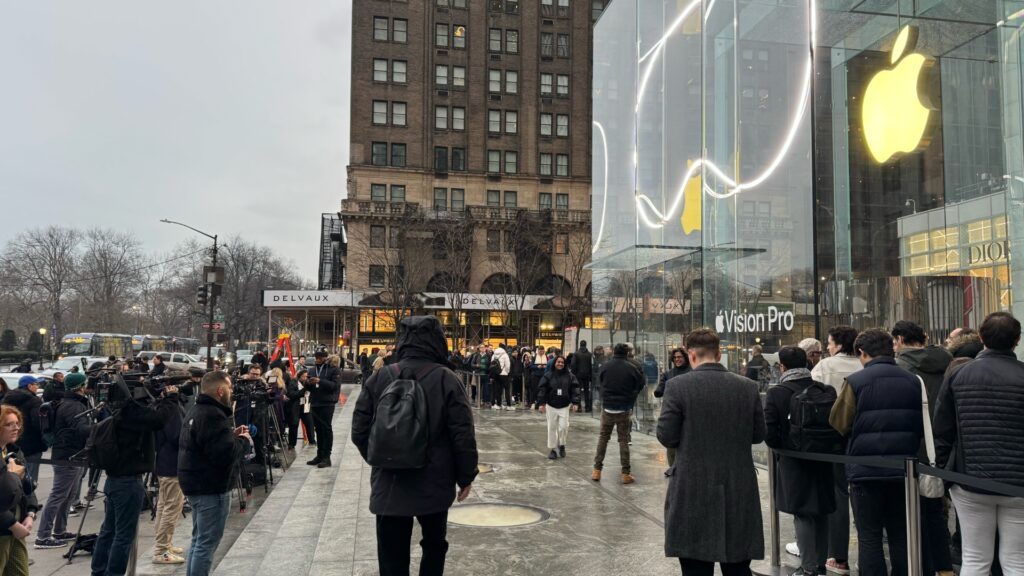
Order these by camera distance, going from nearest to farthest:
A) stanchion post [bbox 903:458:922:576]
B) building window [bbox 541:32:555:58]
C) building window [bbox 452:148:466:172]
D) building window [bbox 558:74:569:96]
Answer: stanchion post [bbox 903:458:922:576] → building window [bbox 452:148:466:172] → building window [bbox 558:74:569:96] → building window [bbox 541:32:555:58]

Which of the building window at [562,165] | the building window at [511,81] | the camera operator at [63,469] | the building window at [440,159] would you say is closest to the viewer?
the camera operator at [63,469]

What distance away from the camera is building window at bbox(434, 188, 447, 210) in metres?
54.3

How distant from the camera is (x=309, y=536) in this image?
7.27 m

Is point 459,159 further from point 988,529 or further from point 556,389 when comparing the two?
point 988,529

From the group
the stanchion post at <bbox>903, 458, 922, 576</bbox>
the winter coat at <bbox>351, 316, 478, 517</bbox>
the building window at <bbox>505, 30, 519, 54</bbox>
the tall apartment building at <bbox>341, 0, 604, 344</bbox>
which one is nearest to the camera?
the winter coat at <bbox>351, 316, 478, 517</bbox>

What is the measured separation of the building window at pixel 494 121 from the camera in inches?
2217

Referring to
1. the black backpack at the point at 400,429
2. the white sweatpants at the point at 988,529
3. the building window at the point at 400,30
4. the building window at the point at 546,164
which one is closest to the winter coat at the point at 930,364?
the white sweatpants at the point at 988,529

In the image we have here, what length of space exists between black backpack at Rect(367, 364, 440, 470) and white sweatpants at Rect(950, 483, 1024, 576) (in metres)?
3.17

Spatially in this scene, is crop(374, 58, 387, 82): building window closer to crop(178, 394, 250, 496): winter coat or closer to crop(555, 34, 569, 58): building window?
crop(555, 34, 569, 58): building window

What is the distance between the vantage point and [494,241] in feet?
178

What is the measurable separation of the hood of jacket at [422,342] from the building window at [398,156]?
166ft

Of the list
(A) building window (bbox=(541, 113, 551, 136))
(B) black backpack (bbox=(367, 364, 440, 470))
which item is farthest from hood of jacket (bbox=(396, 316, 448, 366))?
(A) building window (bbox=(541, 113, 551, 136))

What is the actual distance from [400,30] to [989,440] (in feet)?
182

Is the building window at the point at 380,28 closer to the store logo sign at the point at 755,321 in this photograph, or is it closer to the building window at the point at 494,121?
the building window at the point at 494,121
